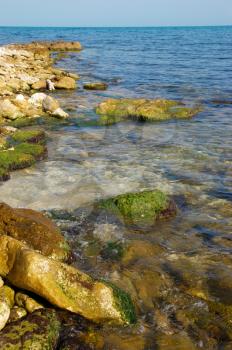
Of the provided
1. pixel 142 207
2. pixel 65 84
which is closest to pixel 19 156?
pixel 142 207

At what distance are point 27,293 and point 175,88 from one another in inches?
1008

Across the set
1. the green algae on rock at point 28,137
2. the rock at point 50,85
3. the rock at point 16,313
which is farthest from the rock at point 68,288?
the rock at point 50,85

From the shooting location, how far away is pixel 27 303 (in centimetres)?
654

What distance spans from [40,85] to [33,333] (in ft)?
84.1

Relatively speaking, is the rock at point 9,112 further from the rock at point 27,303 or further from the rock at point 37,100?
the rock at point 27,303

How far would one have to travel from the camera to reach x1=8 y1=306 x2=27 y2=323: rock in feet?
20.5

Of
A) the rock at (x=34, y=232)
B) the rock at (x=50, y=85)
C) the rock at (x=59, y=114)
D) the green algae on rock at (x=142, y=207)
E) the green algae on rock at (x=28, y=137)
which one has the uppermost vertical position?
the rock at (x=34, y=232)

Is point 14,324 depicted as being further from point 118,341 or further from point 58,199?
point 58,199

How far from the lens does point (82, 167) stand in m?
14.2

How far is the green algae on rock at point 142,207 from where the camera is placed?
10.2 meters

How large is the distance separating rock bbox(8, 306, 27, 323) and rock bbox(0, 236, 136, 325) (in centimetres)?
32

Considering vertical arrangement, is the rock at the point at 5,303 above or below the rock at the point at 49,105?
above

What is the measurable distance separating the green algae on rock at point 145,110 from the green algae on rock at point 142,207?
1057cm

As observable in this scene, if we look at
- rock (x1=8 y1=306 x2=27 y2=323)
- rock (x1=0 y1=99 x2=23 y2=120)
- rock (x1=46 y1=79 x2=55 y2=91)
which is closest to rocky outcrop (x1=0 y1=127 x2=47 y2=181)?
rock (x1=0 y1=99 x2=23 y2=120)
